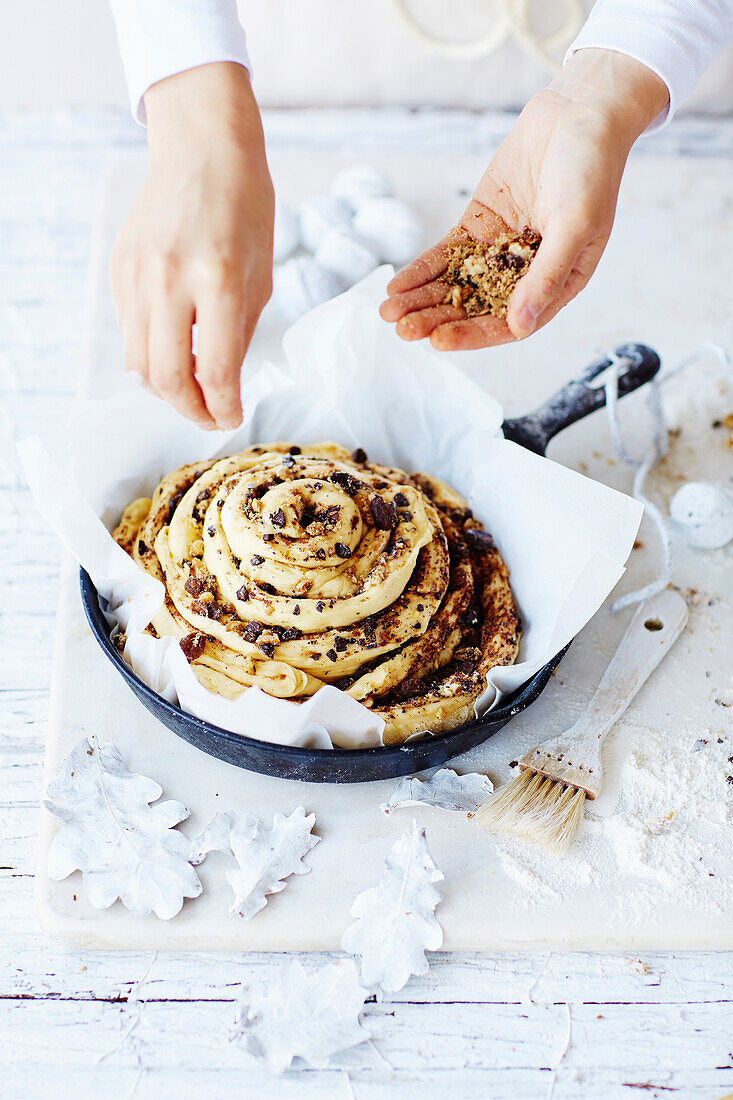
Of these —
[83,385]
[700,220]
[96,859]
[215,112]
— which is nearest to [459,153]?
[700,220]

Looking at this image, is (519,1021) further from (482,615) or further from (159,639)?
(159,639)

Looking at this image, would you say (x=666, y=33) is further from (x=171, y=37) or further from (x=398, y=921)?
(x=398, y=921)

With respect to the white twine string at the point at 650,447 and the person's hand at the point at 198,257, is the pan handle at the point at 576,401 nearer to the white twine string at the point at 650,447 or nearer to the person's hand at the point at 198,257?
the white twine string at the point at 650,447

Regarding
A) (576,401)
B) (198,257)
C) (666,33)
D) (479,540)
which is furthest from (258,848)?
(666,33)

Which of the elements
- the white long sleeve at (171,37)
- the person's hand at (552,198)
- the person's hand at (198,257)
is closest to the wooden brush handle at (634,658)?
the person's hand at (552,198)

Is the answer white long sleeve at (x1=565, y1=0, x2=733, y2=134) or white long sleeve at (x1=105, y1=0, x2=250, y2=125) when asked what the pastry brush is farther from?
white long sleeve at (x1=105, y1=0, x2=250, y2=125)

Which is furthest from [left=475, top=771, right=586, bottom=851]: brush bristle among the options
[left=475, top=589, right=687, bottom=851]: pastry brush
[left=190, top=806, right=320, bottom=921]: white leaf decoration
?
[left=190, top=806, right=320, bottom=921]: white leaf decoration
